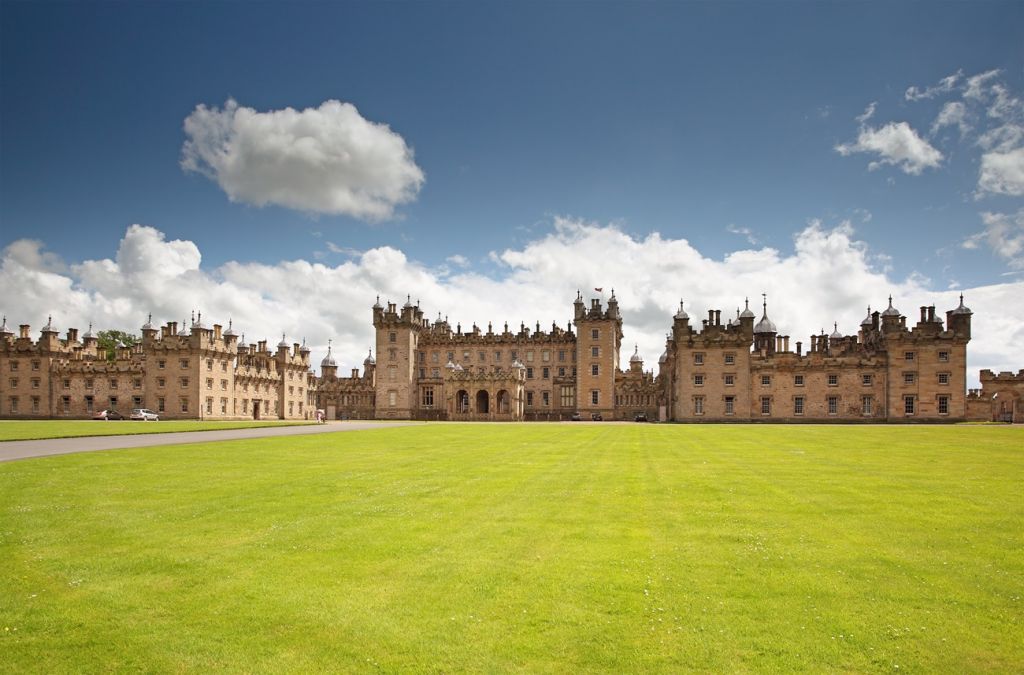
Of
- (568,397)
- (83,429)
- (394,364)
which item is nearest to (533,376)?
(568,397)

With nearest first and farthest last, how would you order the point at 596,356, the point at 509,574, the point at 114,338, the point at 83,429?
1. the point at 509,574
2. the point at 83,429
3. the point at 596,356
4. the point at 114,338

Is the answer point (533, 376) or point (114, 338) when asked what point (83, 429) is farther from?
point (114, 338)

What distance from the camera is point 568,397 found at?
90.3m

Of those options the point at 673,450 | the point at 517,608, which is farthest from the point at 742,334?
the point at 517,608

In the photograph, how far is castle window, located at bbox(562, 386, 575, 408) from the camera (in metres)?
89.9

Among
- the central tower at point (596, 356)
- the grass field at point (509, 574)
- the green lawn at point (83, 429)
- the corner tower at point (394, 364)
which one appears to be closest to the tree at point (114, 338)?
the corner tower at point (394, 364)

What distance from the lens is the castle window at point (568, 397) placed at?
89938 millimetres

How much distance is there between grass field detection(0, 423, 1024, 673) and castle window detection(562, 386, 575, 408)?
237 ft

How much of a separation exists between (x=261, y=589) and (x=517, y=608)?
3441 mm

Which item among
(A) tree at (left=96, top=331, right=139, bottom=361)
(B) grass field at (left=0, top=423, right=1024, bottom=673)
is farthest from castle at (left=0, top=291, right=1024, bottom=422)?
(B) grass field at (left=0, top=423, right=1024, bottom=673)

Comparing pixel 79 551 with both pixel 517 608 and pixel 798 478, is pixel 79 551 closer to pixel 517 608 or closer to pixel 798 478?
pixel 517 608

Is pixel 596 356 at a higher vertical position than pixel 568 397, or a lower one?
higher

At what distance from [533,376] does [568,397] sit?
589cm

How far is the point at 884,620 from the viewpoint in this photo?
25.2ft
